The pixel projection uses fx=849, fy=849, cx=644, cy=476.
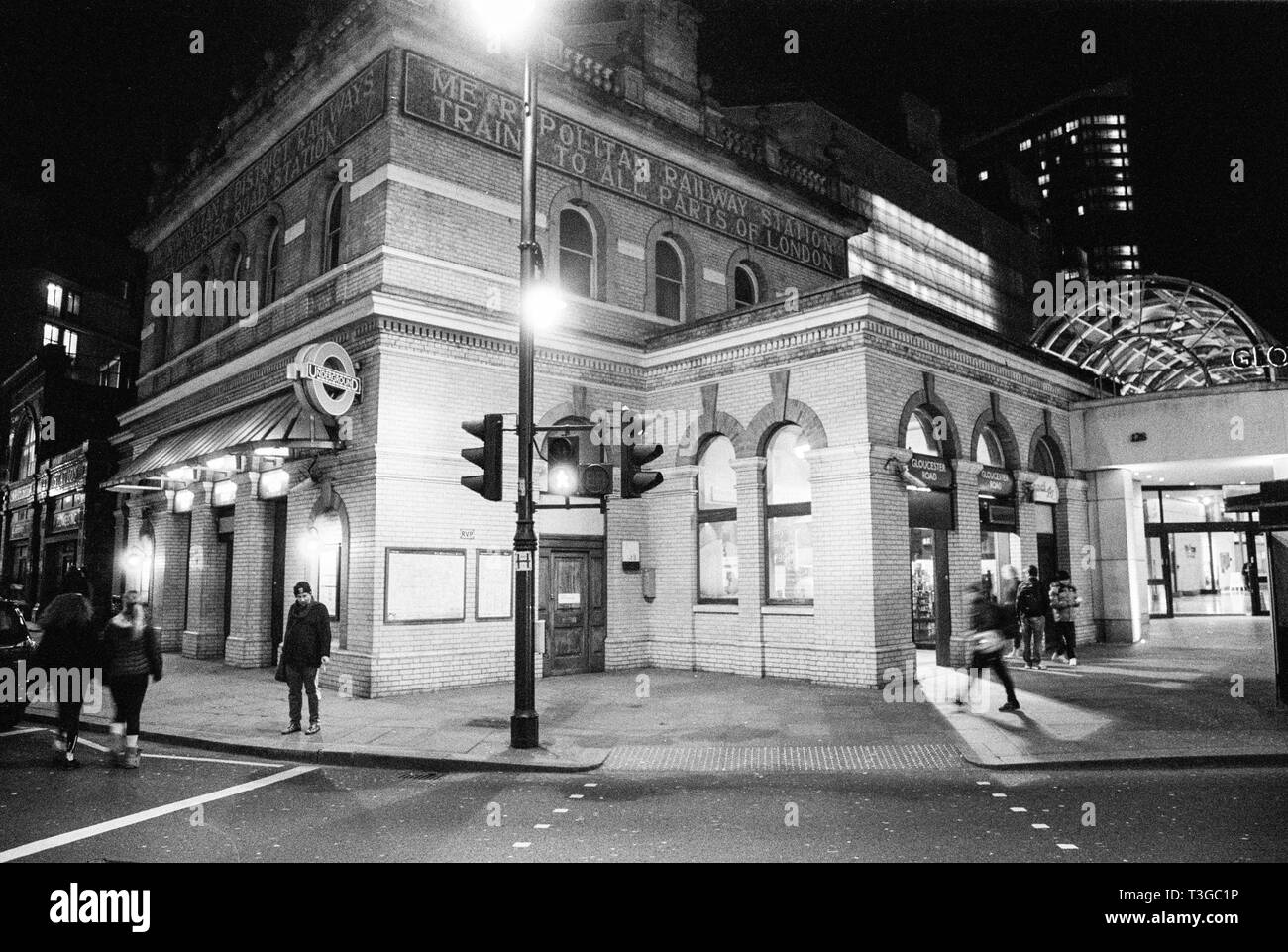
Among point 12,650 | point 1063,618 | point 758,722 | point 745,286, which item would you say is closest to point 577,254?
point 745,286

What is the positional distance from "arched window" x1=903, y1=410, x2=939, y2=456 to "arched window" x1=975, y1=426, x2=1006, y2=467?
1.58 metres

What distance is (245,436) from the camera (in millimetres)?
14414

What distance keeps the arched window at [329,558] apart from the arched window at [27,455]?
22613mm

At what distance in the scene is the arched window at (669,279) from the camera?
17688 mm

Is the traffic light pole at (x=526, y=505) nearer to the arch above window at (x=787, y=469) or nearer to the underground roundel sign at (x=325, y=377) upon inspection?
the underground roundel sign at (x=325, y=377)

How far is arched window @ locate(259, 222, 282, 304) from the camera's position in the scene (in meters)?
17.0

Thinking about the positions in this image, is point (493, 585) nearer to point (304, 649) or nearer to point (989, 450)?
point (304, 649)

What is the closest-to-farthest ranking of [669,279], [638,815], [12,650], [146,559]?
[638,815] < [12,650] < [669,279] < [146,559]

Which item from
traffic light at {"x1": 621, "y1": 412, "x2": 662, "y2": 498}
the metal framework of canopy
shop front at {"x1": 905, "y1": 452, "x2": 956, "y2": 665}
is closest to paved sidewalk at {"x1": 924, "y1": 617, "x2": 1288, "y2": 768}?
shop front at {"x1": 905, "y1": 452, "x2": 956, "y2": 665}

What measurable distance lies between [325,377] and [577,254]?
18.7ft

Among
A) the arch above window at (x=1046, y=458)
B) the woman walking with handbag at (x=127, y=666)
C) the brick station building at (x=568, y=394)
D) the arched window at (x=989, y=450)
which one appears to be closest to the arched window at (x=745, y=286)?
the brick station building at (x=568, y=394)

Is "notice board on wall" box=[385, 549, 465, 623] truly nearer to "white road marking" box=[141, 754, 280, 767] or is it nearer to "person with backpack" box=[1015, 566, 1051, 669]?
"white road marking" box=[141, 754, 280, 767]

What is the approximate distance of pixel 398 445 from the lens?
43.3ft

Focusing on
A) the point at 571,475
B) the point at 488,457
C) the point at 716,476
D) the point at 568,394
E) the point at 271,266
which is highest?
the point at 271,266
